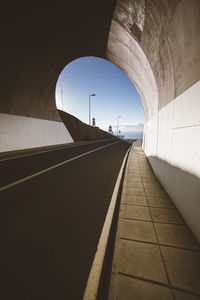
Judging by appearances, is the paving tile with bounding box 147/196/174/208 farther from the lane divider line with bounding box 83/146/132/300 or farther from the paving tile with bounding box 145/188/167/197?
the lane divider line with bounding box 83/146/132/300

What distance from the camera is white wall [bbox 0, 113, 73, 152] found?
11.3m

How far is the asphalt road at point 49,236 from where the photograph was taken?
5.27ft

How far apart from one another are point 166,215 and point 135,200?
2.94 feet

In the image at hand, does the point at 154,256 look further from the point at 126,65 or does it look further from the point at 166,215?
the point at 126,65

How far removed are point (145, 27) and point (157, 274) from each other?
6.88 meters

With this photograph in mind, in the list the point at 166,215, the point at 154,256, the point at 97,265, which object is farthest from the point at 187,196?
the point at 97,265

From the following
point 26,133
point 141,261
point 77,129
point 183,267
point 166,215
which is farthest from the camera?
point 77,129

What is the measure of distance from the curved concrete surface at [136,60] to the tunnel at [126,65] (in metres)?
0.02

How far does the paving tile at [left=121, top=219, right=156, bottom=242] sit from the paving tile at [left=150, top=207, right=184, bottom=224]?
1.09 ft

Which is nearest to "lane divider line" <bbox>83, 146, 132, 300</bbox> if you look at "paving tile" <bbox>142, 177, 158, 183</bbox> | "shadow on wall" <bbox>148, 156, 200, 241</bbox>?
"shadow on wall" <bbox>148, 156, 200, 241</bbox>

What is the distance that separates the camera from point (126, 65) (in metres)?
9.66

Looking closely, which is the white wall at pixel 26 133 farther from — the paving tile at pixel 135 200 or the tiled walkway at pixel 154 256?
the tiled walkway at pixel 154 256

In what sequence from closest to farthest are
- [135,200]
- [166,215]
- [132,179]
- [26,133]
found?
[166,215] → [135,200] → [132,179] → [26,133]

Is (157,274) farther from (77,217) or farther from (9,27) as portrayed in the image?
(9,27)
